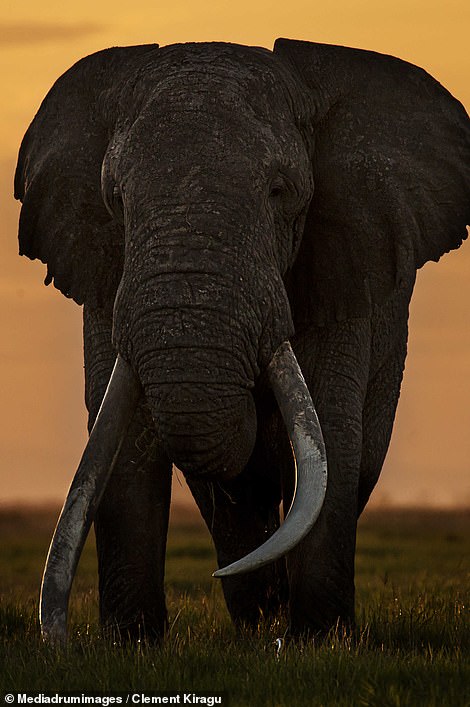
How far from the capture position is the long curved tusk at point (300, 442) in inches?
337

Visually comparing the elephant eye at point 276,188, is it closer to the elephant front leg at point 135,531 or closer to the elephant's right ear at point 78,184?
the elephant's right ear at point 78,184

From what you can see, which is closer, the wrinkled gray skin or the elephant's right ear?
the wrinkled gray skin

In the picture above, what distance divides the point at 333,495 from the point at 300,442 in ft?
3.17

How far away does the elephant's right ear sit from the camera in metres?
9.79

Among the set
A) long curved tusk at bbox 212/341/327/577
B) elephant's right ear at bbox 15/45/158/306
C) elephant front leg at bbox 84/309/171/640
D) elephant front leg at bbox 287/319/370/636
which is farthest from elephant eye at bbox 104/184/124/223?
elephant front leg at bbox 287/319/370/636

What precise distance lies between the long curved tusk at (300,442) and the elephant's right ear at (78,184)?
128 centimetres

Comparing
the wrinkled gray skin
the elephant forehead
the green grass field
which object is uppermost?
the elephant forehead

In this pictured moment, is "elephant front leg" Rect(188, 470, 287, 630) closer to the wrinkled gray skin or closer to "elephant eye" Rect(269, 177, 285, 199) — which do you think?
the wrinkled gray skin

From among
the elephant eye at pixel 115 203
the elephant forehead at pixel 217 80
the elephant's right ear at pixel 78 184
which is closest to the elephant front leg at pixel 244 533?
the elephant's right ear at pixel 78 184

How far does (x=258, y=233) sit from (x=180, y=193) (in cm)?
45

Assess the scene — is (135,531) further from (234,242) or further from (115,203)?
(234,242)

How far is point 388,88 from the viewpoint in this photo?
1005cm

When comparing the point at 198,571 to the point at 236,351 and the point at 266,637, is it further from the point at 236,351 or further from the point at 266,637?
the point at 236,351

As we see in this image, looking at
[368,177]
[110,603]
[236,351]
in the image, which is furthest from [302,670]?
[368,177]
